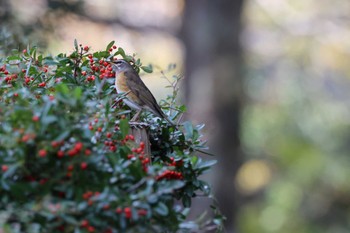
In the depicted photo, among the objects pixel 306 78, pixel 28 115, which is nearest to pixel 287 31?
pixel 306 78

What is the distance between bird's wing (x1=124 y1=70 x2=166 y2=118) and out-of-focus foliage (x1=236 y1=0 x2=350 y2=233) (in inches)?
291

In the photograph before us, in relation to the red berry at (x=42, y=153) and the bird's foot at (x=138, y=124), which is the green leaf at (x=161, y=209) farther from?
the bird's foot at (x=138, y=124)

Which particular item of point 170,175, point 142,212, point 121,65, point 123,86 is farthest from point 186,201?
point 123,86

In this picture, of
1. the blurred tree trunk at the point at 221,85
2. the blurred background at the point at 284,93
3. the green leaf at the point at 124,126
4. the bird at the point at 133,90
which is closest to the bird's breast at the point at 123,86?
the bird at the point at 133,90

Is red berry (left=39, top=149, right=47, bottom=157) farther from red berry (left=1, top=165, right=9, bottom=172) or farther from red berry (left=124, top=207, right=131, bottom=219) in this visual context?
red berry (left=124, top=207, right=131, bottom=219)

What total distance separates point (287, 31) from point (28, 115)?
10.9m

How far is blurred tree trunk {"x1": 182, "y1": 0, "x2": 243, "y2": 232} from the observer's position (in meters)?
9.31

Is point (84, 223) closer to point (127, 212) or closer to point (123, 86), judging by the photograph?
point (127, 212)

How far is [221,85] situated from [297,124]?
128 inches

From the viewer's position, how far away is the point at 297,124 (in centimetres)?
1212

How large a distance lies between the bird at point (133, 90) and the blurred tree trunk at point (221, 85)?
5007mm

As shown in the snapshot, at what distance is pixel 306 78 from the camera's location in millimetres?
12430

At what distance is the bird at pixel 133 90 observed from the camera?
350 centimetres

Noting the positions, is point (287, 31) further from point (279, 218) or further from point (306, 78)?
point (279, 218)
